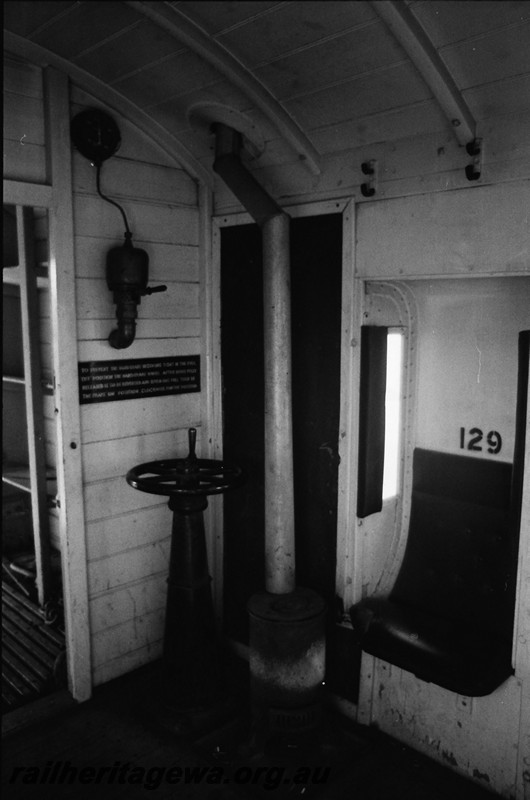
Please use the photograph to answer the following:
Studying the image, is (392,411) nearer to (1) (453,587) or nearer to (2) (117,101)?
(1) (453,587)

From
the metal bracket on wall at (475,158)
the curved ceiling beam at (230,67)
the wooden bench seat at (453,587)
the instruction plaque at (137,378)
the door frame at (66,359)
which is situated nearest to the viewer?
the curved ceiling beam at (230,67)

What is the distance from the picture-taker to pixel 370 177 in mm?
2715

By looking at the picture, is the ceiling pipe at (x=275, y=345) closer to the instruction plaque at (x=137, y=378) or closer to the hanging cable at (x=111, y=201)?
the hanging cable at (x=111, y=201)

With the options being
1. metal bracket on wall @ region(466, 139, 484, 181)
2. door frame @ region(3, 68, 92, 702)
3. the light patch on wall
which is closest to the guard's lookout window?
the light patch on wall

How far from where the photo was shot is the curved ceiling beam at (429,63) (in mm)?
1911

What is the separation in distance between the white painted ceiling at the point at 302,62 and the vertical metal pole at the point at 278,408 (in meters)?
0.44

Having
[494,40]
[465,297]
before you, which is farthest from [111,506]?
[494,40]

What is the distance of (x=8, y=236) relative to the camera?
445 cm

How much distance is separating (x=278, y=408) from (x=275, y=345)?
0.29 metres

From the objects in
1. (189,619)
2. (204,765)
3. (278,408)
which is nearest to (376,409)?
(278,408)

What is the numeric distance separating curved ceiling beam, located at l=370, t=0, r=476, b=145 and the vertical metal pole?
862 millimetres

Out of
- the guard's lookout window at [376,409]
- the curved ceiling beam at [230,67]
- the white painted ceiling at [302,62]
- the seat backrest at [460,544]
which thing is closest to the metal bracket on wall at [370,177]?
the white painted ceiling at [302,62]

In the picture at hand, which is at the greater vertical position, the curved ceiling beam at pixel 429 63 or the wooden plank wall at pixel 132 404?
the curved ceiling beam at pixel 429 63

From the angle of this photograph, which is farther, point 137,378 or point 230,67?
point 137,378
